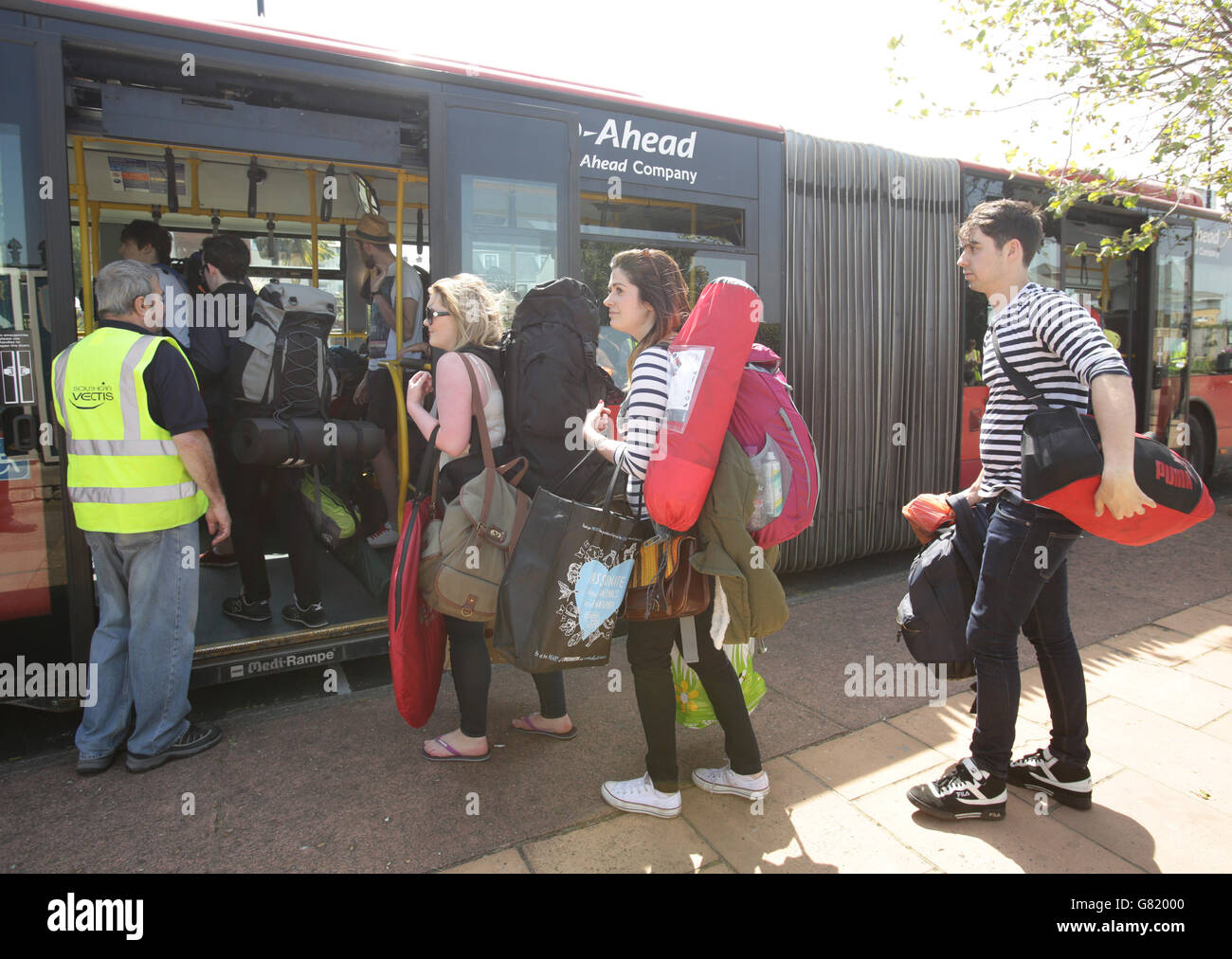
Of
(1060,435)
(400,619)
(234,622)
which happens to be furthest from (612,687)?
(1060,435)

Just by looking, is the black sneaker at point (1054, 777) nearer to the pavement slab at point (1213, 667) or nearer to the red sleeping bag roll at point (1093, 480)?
the red sleeping bag roll at point (1093, 480)

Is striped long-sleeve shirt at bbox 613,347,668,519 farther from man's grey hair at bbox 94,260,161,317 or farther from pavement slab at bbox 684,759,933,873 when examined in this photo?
man's grey hair at bbox 94,260,161,317

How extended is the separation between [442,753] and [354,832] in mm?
519

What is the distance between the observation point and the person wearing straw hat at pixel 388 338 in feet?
16.3

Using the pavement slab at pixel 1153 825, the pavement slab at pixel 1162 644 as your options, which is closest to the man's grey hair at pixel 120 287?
the pavement slab at pixel 1153 825

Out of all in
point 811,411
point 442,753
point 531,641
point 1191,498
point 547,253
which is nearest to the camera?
point 1191,498

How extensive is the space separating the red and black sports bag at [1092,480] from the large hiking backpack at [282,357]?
340 centimetres

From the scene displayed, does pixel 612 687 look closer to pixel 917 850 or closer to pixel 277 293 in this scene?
pixel 917 850

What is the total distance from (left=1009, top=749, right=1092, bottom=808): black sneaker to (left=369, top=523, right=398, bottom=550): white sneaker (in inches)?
145

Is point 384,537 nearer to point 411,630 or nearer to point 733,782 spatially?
point 411,630

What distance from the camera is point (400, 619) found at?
9.83 feet

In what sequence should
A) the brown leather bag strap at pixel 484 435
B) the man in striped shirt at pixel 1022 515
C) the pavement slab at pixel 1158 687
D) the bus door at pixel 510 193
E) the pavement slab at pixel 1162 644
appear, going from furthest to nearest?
the pavement slab at pixel 1162 644
the bus door at pixel 510 193
the pavement slab at pixel 1158 687
the brown leather bag strap at pixel 484 435
the man in striped shirt at pixel 1022 515
